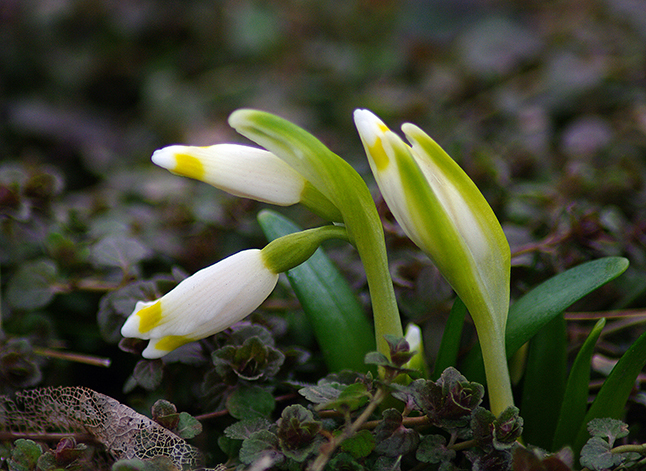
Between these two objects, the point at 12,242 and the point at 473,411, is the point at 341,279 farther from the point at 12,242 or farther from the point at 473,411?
the point at 12,242

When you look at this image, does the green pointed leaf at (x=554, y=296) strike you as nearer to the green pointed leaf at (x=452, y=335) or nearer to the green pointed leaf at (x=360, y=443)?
the green pointed leaf at (x=452, y=335)

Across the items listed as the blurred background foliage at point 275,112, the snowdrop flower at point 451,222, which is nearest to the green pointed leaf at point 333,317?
the blurred background foliage at point 275,112

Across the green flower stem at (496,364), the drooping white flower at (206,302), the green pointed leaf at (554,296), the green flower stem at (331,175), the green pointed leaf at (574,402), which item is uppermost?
the green flower stem at (331,175)

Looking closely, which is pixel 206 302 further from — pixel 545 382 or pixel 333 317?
pixel 545 382

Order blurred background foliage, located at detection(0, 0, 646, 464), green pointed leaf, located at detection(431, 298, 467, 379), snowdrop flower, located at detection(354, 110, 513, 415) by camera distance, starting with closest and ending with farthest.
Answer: snowdrop flower, located at detection(354, 110, 513, 415)
green pointed leaf, located at detection(431, 298, 467, 379)
blurred background foliage, located at detection(0, 0, 646, 464)

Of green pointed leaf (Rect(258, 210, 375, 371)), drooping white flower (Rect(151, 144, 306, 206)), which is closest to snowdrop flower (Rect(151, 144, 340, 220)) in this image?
drooping white flower (Rect(151, 144, 306, 206))

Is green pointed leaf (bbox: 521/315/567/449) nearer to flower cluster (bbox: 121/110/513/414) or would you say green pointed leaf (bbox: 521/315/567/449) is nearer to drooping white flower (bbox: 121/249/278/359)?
flower cluster (bbox: 121/110/513/414)
